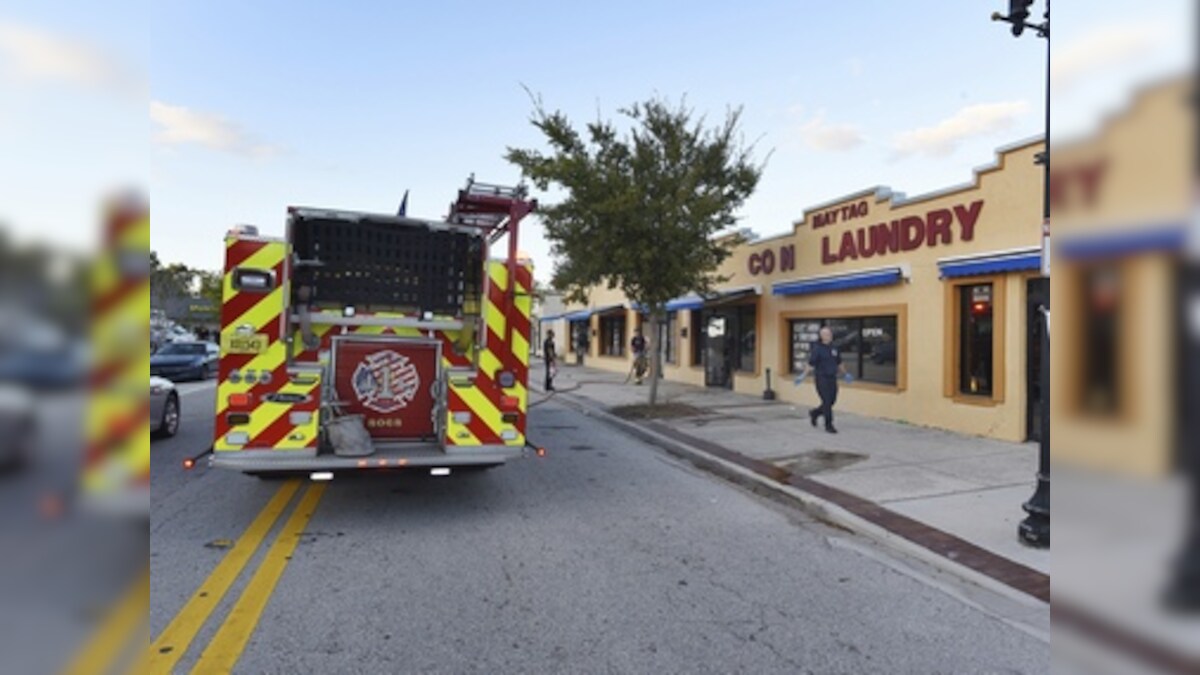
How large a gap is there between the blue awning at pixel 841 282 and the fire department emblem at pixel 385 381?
342 inches

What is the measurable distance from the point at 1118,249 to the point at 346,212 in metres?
6.07

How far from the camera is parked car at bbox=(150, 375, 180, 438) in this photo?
9333mm

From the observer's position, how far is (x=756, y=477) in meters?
7.96

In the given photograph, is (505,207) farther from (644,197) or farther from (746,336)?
(746,336)


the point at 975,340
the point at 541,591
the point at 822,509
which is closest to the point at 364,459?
the point at 541,591

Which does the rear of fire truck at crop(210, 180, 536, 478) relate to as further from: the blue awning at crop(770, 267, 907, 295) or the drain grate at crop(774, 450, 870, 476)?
the blue awning at crop(770, 267, 907, 295)

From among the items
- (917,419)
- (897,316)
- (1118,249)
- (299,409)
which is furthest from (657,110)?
(1118,249)

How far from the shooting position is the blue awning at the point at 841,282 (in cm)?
1212

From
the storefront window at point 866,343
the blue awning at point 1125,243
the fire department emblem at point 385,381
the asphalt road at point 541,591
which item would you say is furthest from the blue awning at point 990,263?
the blue awning at point 1125,243

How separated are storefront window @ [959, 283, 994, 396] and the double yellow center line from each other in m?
9.41

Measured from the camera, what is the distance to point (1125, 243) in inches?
26.2

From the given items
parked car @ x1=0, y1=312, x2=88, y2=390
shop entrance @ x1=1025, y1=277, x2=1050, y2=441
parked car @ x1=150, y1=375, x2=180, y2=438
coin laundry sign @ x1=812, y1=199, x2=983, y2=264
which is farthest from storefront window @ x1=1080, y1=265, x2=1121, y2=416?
coin laundry sign @ x1=812, y1=199, x2=983, y2=264

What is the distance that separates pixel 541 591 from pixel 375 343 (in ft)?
9.76

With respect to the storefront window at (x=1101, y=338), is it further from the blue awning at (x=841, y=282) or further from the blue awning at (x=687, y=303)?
the blue awning at (x=687, y=303)
